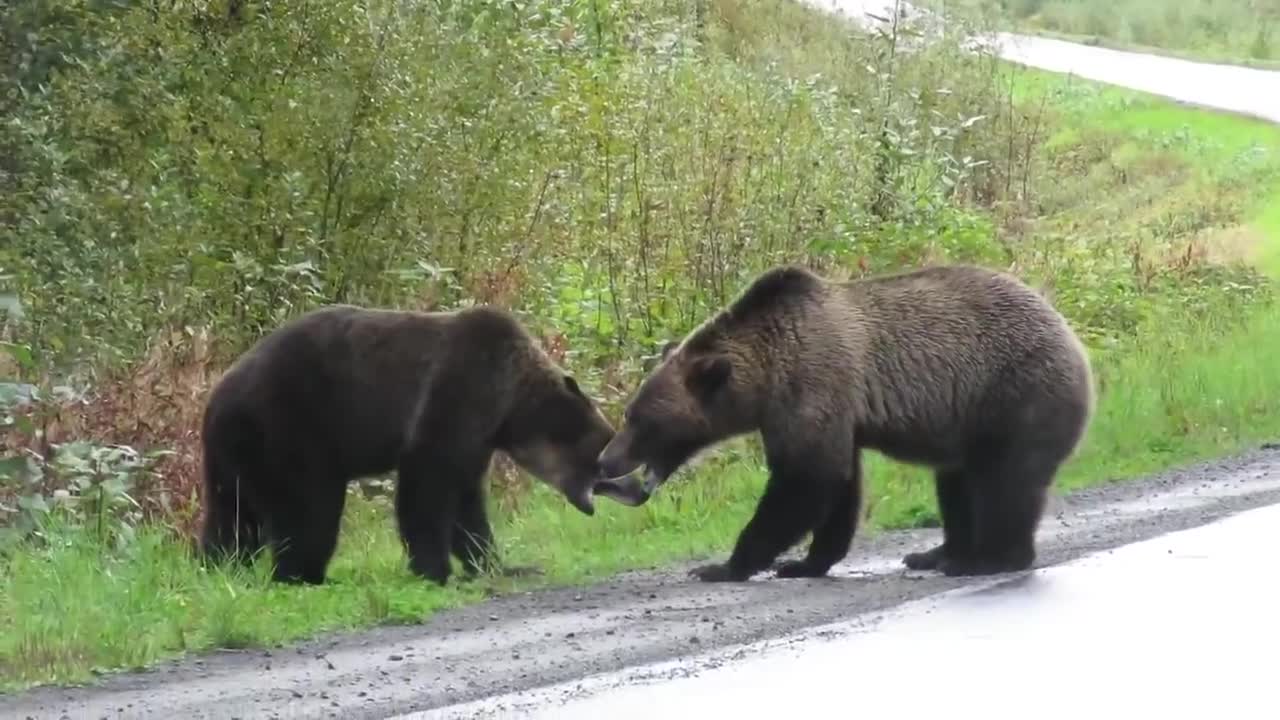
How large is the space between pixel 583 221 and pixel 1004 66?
16.4 m

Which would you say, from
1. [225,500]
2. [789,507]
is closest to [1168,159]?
[789,507]

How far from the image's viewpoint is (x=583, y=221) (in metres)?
14.5

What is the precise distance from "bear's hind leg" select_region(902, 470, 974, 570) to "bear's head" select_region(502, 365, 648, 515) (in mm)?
1612

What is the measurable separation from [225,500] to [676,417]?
214 centimetres

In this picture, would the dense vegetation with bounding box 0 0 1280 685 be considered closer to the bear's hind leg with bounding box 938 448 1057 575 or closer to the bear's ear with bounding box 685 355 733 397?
the bear's ear with bounding box 685 355 733 397

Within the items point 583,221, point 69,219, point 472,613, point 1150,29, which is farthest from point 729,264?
point 1150,29

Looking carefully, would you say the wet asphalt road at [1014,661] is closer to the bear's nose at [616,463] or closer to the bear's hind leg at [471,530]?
the bear's nose at [616,463]

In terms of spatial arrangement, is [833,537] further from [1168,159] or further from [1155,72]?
[1155,72]

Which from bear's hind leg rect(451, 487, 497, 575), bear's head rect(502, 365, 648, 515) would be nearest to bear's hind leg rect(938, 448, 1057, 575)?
bear's head rect(502, 365, 648, 515)

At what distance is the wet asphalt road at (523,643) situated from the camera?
657 cm

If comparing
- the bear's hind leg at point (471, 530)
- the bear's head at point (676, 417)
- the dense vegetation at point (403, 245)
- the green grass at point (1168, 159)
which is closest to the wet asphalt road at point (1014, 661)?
the bear's head at point (676, 417)

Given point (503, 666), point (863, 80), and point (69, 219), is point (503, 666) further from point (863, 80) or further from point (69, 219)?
point (863, 80)

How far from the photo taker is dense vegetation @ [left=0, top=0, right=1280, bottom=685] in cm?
957

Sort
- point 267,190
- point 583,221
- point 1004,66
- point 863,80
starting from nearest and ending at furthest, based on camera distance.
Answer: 1. point 267,190
2. point 583,221
3. point 863,80
4. point 1004,66
